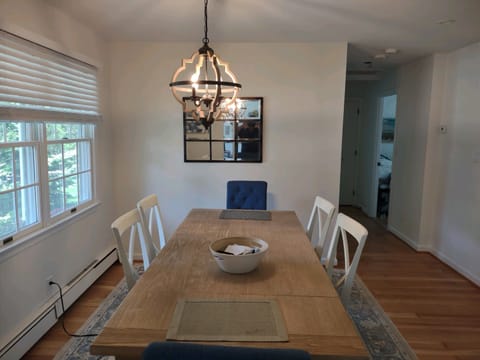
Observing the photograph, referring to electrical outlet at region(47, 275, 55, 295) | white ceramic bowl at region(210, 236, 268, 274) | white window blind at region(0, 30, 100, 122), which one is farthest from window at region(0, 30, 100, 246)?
white ceramic bowl at region(210, 236, 268, 274)

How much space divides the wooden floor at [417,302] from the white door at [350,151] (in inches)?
97.7

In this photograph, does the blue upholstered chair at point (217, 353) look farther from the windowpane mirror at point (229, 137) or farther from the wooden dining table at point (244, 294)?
the windowpane mirror at point (229, 137)

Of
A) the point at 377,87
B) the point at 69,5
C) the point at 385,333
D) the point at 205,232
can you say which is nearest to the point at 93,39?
the point at 69,5

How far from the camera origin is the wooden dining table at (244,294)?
1.21 meters

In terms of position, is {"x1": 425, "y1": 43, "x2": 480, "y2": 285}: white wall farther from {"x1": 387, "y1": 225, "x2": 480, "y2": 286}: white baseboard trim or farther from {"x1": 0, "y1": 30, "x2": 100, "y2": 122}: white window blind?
{"x1": 0, "y1": 30, "x2": 100, "y2": 122}: white window blind

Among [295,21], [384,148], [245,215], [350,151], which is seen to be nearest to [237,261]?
[245,215]

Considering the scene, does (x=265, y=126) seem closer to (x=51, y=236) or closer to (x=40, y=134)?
(x=40, y=134)

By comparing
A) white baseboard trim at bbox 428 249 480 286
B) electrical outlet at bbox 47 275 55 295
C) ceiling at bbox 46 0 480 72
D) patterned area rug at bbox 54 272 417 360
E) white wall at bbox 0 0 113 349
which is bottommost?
patterned area rug at bbox 54 272 417 360

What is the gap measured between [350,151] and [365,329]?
457 centimetres

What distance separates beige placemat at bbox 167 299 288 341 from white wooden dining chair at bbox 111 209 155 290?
587 mm

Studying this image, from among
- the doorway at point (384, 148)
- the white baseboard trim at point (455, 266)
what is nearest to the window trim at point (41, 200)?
the white baseboard trim at point (455, 266)

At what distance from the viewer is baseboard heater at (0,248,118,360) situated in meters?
2.22

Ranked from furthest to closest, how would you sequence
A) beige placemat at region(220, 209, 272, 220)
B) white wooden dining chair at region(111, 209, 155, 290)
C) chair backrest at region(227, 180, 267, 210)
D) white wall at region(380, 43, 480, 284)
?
white wall at region(380, 43, 480, 284) < chair backrest at region(227, 180, 267, 210) < beige placemat at region(220, 209, 272, 220) < white wooden dining chair at region(111, 209, 155, 290)

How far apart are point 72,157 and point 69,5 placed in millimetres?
1210
